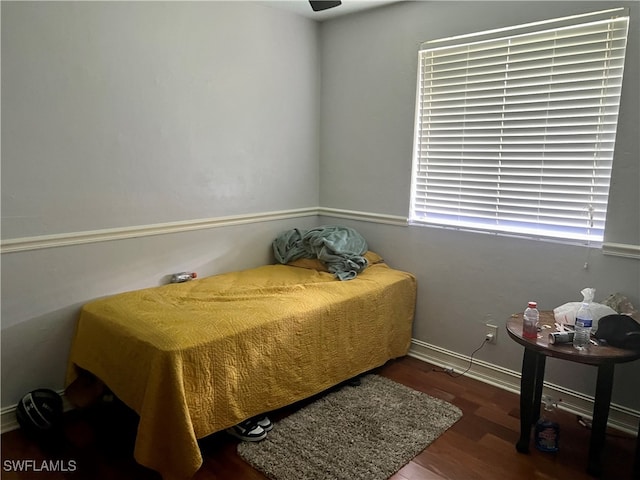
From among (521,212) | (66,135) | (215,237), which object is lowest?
(215,237)

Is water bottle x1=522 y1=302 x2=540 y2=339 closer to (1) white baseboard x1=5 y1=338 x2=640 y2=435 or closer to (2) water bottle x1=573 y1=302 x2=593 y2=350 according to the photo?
(2) water bottle x1=573 y1=302 x2=593 y2=350

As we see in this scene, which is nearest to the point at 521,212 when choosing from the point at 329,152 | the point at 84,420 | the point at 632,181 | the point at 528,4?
the point at 632,181

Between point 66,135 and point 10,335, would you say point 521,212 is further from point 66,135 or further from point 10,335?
point 10,335

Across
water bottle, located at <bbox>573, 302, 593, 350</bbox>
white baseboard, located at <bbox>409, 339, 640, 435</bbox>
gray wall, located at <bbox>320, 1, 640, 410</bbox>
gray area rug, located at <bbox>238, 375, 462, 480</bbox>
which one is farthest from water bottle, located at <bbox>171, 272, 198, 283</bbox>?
water bottle, located at <bbox>573, 302, 593, 350</bbox>

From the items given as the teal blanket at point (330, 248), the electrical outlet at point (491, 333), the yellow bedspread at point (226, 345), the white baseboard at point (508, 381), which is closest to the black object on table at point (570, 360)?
the white baseboard at point (508, 381)

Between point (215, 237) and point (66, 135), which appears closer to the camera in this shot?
point (66, 135)

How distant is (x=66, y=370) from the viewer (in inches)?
94.8

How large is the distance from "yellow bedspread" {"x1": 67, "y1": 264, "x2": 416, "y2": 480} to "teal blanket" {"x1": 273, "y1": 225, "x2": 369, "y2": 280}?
0.10m

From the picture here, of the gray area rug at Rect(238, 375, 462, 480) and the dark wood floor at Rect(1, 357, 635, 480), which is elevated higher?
the gray area rug at Rect(238, 375, 462, 480)

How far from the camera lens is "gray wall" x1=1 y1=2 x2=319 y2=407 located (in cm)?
215

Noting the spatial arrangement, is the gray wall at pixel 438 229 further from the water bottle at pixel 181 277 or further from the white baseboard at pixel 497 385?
the water bottle at pixel 181 277

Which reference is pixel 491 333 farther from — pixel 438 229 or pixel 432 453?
pixel 432 453

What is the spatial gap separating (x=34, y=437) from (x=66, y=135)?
144 centimetres

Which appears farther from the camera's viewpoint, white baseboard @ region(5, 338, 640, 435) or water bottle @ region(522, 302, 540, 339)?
white baseboard @ region(5, 338, 640, 435)
